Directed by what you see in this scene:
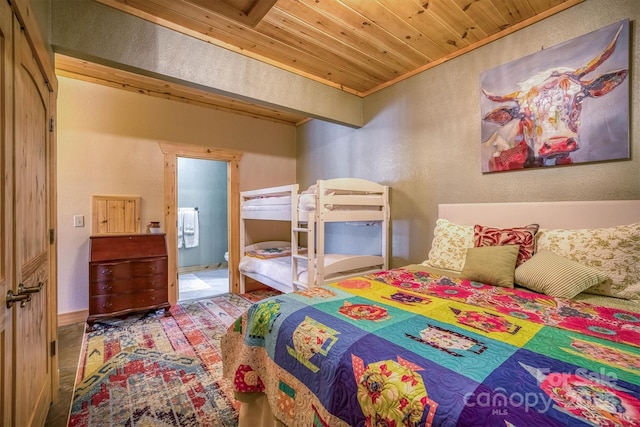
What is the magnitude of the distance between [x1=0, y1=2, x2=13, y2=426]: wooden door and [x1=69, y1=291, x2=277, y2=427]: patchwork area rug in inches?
28.6

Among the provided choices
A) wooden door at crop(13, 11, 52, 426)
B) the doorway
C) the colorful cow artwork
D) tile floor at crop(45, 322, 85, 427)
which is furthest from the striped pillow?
the doorway

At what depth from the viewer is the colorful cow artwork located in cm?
180

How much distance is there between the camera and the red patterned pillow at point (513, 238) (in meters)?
1.83

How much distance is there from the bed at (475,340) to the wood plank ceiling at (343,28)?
1.50 metres

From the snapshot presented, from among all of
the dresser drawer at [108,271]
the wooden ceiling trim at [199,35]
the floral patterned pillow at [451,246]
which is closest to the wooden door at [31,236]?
the wooden ceiling trim at [199,35]

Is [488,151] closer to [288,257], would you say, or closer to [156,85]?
[288,257]

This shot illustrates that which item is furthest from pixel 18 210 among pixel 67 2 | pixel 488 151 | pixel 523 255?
pixel 488 151

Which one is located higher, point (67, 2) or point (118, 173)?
point (67, 2)

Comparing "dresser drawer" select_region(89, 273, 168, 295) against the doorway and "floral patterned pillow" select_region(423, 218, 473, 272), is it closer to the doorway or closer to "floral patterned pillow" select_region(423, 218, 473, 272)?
the doorway

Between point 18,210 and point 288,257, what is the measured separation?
2.70 meters

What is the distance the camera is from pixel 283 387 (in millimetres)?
1147

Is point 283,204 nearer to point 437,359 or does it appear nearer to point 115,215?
point 115,215

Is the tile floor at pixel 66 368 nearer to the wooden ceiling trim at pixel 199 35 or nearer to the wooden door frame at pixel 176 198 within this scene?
the wooden door frame at pixel 176 198

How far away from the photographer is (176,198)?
3555mm
